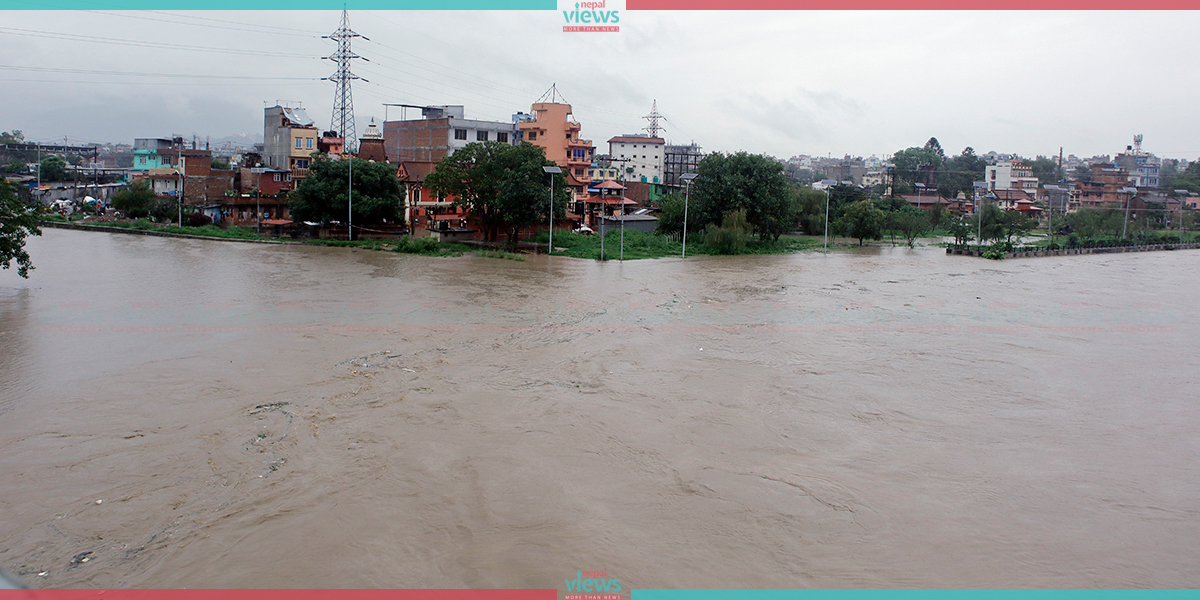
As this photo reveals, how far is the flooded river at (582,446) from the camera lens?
468 centimetres

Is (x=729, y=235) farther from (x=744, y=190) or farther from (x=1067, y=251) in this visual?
(x=1067, y=251)

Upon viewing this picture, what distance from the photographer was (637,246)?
92.1 feet

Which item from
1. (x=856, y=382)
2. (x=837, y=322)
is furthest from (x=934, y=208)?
(x=856, y=382)

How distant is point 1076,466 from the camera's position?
6492mm

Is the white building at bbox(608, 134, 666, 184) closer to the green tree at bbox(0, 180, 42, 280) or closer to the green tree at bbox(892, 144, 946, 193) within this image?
the green tree at bbox(892, 144, 946, 193)

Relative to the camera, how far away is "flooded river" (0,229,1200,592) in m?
4.68

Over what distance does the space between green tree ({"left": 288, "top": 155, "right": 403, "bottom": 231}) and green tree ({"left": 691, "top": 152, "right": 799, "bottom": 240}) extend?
12286 mm

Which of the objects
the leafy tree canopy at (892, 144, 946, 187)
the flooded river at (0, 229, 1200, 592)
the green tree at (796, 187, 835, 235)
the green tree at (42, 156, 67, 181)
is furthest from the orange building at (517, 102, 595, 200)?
the leafy tree canopy at (892, 144, 946, 187)

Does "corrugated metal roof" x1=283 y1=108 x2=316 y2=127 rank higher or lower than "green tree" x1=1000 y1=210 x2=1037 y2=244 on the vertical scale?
higher

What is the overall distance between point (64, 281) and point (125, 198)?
59.6 ft

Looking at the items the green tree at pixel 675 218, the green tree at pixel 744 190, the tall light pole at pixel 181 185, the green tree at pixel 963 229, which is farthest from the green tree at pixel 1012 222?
the tall light pole at pixel 181 185

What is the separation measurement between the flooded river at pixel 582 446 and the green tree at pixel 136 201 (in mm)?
20328

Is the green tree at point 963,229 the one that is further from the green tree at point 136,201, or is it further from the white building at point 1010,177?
the green tree at point 136,201

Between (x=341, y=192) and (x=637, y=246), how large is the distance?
11.0 m
